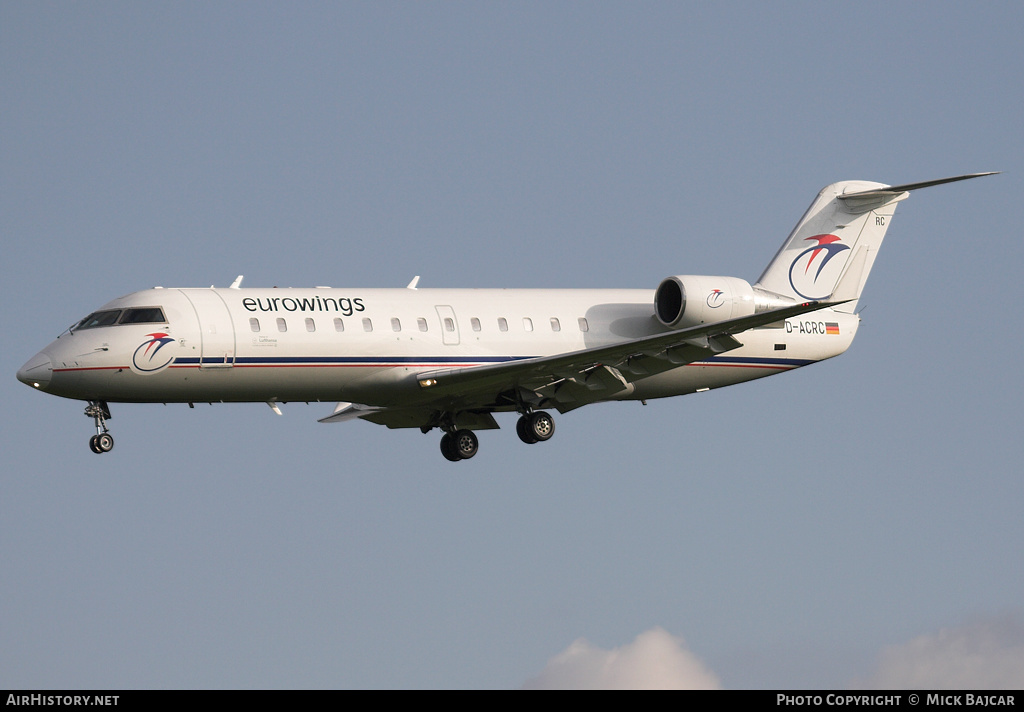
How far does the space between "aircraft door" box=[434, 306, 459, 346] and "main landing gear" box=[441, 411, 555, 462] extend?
243cm

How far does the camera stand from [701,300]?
1372 inches

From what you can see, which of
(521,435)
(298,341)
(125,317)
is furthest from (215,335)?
(521,435)

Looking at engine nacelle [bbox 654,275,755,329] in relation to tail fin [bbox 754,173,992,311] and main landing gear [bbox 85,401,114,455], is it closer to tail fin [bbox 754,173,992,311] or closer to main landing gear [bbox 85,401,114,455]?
tail fin [bbox 754,173,992,311]

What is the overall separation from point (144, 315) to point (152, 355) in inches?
38.1

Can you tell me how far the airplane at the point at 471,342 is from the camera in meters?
31.6

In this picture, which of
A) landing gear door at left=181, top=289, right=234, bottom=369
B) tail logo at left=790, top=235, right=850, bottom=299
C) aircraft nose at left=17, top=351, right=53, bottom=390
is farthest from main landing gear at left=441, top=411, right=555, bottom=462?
aircraft nose at left=17, top=351, right=53, bottom=390

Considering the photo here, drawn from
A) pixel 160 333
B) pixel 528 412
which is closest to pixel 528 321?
pixel 528 412

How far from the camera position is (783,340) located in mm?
36875

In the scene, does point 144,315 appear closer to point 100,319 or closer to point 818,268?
point 100,319

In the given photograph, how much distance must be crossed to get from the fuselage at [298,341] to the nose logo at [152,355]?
0.02m

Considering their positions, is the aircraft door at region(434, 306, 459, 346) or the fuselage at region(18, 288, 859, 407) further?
the aircraft door at region(434, 306, 459, 346)

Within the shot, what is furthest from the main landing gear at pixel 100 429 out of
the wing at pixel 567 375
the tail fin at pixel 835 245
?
the tail fin at pixel 835 245

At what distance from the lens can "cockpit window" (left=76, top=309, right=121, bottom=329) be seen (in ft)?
105
